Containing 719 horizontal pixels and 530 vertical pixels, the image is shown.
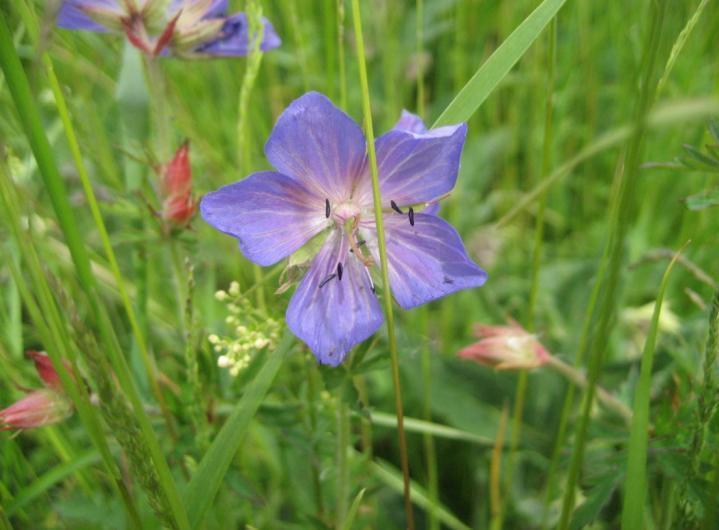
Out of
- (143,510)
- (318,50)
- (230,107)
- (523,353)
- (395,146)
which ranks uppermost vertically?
(318,50)

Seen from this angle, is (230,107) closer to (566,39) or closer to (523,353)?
(566,39)

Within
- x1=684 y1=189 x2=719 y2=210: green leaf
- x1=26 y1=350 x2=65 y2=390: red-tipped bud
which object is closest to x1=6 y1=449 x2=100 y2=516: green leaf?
x1=26 y1=350 x2=65 y2=390: red-tipped bud

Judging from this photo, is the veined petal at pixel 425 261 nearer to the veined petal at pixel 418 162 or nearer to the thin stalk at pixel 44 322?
the veined petal at pixel 418 162

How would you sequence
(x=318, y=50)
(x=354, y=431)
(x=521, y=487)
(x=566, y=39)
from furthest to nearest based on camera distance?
(x=318, y=50) < (x=566, y=39) < (x=354, y=431) < (x=521, y=487)

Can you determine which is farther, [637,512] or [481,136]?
[481,136]

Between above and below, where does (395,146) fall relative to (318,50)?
below

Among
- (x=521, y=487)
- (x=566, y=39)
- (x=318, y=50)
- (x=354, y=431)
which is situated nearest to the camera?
(x=521, y=487)

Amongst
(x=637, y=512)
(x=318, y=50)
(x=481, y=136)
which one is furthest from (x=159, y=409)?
(x=318, y=50)
